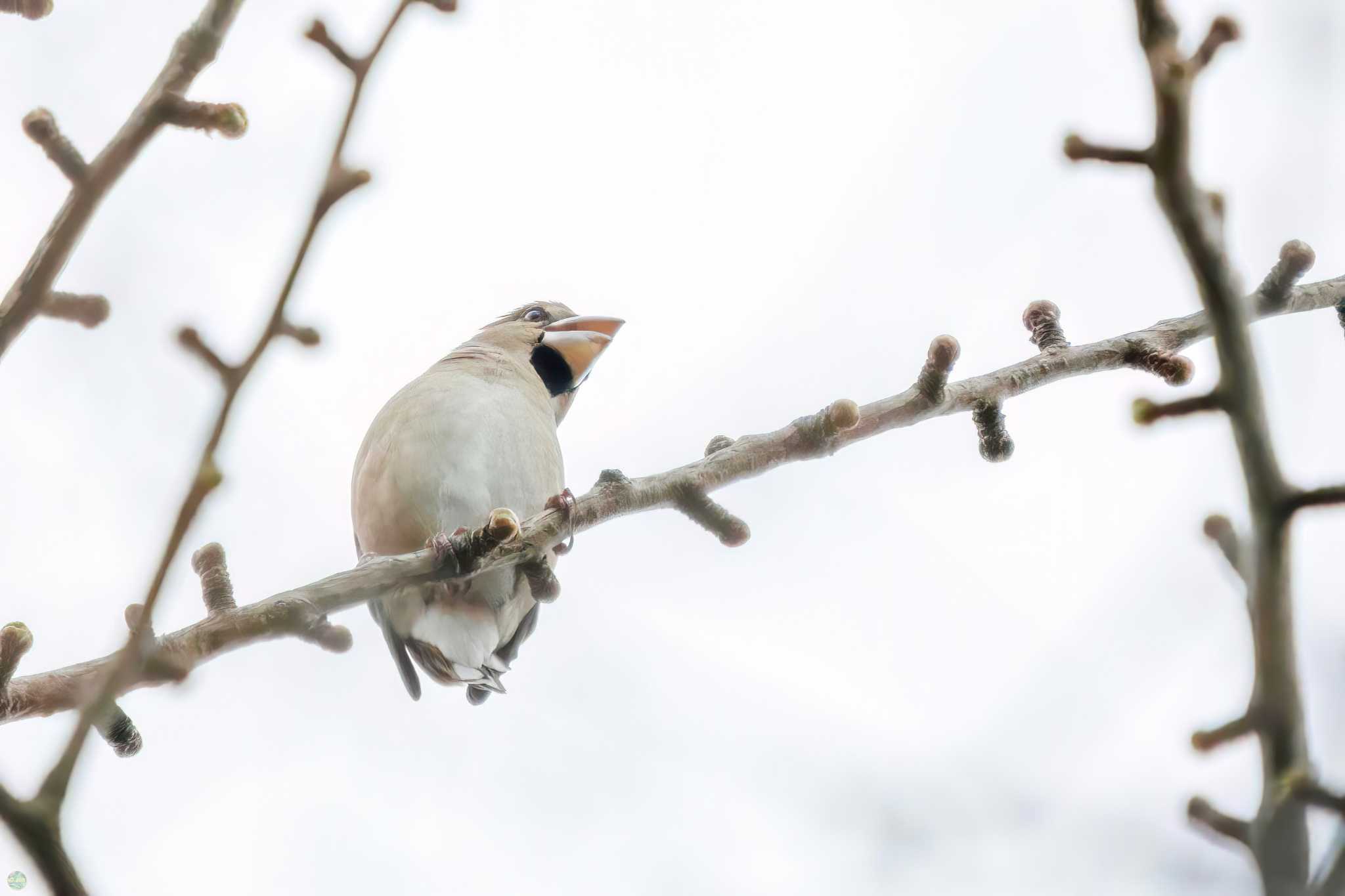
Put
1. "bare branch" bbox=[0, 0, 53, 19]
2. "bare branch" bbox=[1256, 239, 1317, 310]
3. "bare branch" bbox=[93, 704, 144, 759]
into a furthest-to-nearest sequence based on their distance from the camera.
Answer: "bare branch" bbox=[1256, 239, 1317, 310] < "bare branch" bbox=[93, 704, 144, 759] < "bare branch" bbox=[0, 0, 53, 19]

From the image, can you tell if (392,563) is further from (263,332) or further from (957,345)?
(263,332)

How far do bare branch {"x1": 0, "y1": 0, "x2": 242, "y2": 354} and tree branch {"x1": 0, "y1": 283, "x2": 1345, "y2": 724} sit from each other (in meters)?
1.47

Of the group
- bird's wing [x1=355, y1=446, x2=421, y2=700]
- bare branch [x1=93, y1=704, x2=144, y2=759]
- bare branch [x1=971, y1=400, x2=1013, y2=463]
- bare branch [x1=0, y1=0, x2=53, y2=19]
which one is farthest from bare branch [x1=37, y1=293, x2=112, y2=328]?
bird's wing [x1=355, y1=446, x2=421, y2=700]

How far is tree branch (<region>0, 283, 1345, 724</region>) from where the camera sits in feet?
12.0

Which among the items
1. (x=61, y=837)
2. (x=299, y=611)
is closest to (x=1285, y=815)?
(x=61, y=837)

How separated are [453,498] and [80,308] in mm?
3780

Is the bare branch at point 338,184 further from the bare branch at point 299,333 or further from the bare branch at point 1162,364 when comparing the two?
the bare branch at point 1162,364

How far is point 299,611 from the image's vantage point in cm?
369

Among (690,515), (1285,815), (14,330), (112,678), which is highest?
(690,515)

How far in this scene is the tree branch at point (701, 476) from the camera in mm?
3668

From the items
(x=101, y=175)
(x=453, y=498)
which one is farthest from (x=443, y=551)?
(x=101, y=175)

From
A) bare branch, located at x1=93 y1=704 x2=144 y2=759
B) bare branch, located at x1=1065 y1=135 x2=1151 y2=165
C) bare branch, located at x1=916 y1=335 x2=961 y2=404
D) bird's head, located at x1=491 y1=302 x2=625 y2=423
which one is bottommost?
bare branch, located at x1=93 y1=704 x2=144 y2=759

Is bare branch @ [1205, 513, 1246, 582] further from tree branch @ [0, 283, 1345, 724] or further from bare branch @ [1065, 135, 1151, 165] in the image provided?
tree branch @ [0, 283, 1345, 724]

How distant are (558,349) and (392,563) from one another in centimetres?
421
